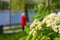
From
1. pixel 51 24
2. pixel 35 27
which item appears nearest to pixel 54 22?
pixel 51 24

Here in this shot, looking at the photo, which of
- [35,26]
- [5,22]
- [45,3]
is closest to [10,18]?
[5,22]

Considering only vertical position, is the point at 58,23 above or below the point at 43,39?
above

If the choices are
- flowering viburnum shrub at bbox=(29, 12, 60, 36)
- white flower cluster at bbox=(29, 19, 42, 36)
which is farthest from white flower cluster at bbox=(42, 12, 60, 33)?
white flower cluster at bbox=(29, 19, 42, 36)

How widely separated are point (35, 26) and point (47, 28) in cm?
16

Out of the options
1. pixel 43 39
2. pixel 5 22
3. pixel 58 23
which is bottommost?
pixel 5 22

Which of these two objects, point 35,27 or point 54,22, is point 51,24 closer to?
point 54,22

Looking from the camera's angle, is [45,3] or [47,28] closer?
[47,28]

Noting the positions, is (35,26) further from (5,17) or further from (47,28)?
(5,17)

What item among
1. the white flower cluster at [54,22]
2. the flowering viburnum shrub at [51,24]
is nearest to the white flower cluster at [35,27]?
the flowering viburnum shrub at [51,24]

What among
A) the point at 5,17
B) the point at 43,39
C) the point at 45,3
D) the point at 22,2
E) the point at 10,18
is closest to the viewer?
the point at 43,39

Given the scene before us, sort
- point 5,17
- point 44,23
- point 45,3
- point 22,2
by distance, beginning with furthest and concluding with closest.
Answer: point 5,17 < point 22,2 < point 45,3 < point 44,23

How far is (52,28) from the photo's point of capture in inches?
118

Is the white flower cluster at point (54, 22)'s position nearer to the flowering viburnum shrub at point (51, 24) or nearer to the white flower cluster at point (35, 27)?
the flowering viburnum shrub at point (51, 24)

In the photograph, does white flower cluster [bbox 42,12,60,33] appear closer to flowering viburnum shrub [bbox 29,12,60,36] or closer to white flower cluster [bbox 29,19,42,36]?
flowering viburnum shrub [bbox 29,12,60,36]
